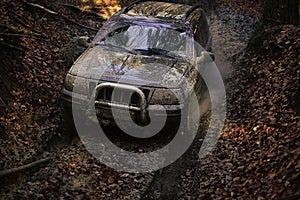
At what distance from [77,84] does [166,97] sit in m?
1.50

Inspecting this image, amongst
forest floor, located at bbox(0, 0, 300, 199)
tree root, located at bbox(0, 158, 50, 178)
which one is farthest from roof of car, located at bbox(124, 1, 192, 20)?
tree root, located at bbox(0, 158, 50, 178)

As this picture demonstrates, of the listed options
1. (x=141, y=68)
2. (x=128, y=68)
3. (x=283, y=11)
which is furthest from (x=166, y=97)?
(x=283, y=11)

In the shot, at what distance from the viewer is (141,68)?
269 inches

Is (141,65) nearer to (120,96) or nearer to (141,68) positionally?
(141,68)

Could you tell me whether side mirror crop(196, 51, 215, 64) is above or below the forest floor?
above

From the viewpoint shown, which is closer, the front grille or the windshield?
the front grille

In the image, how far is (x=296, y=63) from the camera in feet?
25.6

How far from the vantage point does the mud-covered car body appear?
21.2 ft

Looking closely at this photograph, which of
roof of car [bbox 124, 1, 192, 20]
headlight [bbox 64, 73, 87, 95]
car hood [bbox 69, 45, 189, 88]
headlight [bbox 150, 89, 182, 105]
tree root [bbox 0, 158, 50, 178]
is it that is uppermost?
roof of car [bbox 124, 1, 192, 20]

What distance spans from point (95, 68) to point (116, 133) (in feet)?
4.06

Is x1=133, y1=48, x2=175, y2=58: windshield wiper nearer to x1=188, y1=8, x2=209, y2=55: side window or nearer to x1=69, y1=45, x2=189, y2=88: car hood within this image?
x1=69, y1=45, x2=189, y2=88: car hood

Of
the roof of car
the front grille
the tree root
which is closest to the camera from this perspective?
the tree root

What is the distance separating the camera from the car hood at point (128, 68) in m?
6.56

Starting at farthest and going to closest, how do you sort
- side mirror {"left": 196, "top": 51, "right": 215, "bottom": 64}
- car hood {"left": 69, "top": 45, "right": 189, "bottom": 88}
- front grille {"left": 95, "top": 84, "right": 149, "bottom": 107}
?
side mirror {"left": 196, "top": 51, "right": 215, "bottom": 64}
car hood {"left": 69, "top": 45, "right": 189, "bottom": 88}
front grille {"left": 95, "top": 84, "right": 149, "bottom": 107}
